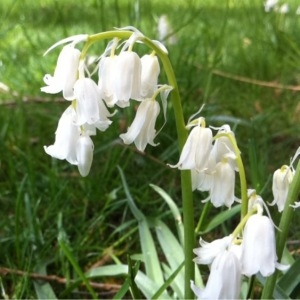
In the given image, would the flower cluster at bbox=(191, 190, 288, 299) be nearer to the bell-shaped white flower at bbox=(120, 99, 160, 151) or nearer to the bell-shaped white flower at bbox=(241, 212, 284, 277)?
the bell-shaped white flower at bbox=(241, 212, 284, 277)

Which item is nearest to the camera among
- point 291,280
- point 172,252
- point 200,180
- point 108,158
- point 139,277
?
point 200,180

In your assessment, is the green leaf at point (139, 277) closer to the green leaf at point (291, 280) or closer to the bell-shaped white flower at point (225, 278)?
the green leaf at point (291, 280)

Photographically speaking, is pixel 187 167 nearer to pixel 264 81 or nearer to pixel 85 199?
pixel 85 199

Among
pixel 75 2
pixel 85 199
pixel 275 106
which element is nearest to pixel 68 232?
pixel 85 199

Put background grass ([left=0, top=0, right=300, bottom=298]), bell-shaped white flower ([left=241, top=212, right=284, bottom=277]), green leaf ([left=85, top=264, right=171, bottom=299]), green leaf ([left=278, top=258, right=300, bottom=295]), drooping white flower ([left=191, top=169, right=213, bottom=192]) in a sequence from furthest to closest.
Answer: background grass ([left=0, top=0, right=300, bottom=298]) < green leaf ([left=85, top=264, right=171, bottom=299]) < green leaf ([left=278, top=258, right=300, bottom=295]) < drooping white flower ([left=191, top=169, right=213, bottom=192]) < bell-shaped white flower ([left=241, top=212, right=284, bottom=277])

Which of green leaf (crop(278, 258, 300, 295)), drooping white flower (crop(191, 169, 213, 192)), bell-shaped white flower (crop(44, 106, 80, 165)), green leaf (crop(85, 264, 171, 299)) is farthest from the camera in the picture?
green leaf (crop(85, 264, 171, 299))

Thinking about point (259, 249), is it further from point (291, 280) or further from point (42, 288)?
point (42, 288)

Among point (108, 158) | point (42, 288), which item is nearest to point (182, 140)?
point (42, 288)

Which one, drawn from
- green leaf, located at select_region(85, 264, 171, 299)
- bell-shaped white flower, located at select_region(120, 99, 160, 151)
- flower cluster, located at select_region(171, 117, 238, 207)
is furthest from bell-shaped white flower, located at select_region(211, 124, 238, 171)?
green leaf, located at select_region(85, 264, 171, 299)
